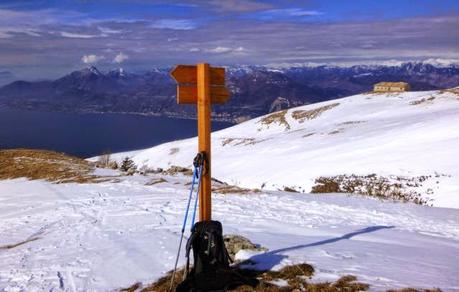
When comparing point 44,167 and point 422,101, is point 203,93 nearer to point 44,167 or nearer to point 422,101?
point 44,167

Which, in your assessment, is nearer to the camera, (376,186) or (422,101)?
(376,186)

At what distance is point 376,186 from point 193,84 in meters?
16.9

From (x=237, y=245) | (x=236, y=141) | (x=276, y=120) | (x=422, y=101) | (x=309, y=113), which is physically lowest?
(x=237, y=245)

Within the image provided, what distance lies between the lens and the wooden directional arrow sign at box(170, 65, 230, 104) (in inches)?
287

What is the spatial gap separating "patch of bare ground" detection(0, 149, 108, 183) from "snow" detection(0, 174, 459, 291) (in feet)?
11.7

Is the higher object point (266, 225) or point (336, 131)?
point (336, 131)

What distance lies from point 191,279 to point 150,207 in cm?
900

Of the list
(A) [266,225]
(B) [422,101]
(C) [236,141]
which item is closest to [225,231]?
(A) [266,225]

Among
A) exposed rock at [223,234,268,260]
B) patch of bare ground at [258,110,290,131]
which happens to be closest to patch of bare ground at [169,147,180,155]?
patch of bare ground at [258,110,290,131]

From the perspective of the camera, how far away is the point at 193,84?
7.48 m

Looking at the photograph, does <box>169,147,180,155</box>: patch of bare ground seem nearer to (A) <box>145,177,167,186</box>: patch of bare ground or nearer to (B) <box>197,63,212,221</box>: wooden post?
(A) <box>145,177,167,186</box>: patch of bare ground

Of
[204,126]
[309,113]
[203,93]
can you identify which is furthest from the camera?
[309,113]

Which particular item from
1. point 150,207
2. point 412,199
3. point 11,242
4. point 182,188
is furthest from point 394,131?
point 11,242

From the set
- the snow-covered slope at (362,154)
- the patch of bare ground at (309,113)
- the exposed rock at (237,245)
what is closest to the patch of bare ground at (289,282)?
the exposed rock at (237,245)
